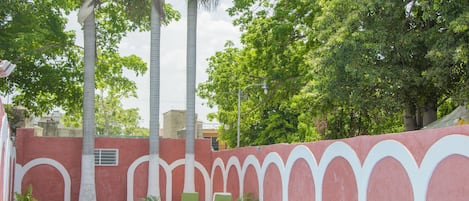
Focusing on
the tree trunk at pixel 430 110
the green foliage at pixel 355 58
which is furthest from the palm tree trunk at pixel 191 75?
the tree trunk at pixel 430 110

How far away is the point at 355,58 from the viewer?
13367 millimetres

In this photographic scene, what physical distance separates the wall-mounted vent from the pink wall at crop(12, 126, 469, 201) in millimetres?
158

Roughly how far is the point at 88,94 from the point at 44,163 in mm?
2416

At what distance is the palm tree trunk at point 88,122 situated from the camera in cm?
1638

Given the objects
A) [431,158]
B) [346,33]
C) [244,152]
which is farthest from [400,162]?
[244,152]

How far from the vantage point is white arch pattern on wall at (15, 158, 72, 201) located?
16.2 meters

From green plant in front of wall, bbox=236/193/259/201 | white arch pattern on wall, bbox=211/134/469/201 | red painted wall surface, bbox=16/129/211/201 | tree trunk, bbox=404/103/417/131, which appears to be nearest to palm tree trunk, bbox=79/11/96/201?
red painted wall surface, bbox=16/129/211/201

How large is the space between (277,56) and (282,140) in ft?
61.0

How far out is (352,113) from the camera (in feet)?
67.1

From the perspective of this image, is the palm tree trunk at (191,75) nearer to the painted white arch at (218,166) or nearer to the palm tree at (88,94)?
the painted white arch at (218,166)

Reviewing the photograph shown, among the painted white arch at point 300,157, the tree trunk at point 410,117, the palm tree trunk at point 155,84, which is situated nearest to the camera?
the painted white arch at point 300,157

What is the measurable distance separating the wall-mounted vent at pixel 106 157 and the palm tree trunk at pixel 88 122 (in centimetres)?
97

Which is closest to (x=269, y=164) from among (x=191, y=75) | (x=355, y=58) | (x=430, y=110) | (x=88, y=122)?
(x=355, y=58)

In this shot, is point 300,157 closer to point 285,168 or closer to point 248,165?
point 285,168
